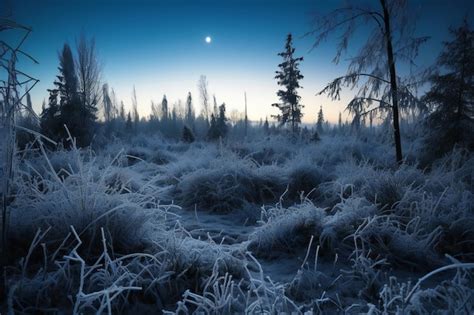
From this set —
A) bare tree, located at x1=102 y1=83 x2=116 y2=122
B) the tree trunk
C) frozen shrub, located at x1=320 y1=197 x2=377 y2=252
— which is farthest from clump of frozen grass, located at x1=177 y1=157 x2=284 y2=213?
bare tree, located at x1=102 y1=83 x2=116 y2=122

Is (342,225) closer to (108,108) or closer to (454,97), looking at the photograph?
(454,97)

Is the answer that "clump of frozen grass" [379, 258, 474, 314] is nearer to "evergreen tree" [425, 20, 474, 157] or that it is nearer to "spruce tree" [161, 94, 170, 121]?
"evergreen tree" [425, 20, 474, 157]

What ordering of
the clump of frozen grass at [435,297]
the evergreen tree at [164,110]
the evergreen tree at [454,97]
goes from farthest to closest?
1. the evergreen tree at [164,110]
2. the evergreen tree at [454,97]
3. the clump of frozen grass at [435,297]

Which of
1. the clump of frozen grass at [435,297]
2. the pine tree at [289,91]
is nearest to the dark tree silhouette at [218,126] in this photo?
the pine tree at [289,91]

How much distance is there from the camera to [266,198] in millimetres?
5223

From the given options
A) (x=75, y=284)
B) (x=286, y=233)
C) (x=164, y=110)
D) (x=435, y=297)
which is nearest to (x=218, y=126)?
(x=286, y=233)

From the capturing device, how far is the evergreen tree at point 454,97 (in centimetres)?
690

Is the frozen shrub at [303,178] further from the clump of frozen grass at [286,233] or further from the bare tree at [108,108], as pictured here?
the bare tree at [108,108]

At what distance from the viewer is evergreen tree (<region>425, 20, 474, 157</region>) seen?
690 centimetres

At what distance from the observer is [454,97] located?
7.10 m

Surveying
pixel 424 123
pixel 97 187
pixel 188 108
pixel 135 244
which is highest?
pixel 188 108

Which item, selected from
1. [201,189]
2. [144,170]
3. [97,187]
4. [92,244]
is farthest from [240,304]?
[144,170]

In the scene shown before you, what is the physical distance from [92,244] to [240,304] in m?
1.20

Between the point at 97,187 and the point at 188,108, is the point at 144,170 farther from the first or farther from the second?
the point at 188,108
